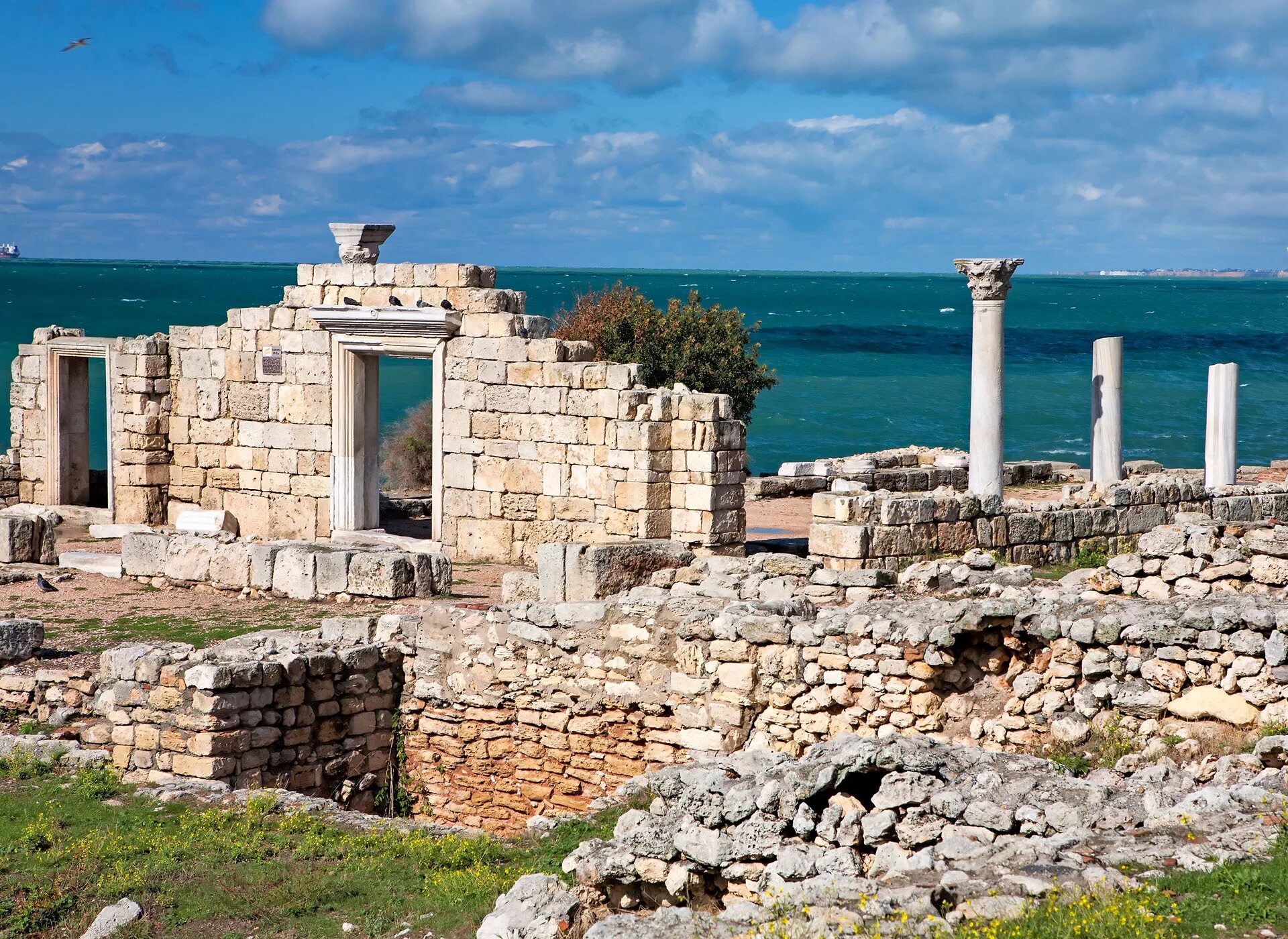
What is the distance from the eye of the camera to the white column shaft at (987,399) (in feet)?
54.7

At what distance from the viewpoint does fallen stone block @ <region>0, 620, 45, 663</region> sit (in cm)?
1114

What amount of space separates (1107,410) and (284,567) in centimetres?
1142

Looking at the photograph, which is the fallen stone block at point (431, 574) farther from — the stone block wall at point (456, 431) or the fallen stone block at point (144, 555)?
the fallen stone block at point (144, 555)

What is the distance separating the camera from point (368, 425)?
694 inches

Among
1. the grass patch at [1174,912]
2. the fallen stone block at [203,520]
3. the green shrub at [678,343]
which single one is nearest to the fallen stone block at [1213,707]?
the grass patch at [1174,912]

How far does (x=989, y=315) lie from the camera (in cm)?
1677

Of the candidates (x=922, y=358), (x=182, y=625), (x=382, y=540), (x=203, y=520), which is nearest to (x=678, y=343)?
(x=203, y=520)

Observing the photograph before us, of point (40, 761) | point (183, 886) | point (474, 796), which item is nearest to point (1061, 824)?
point (183, 886)

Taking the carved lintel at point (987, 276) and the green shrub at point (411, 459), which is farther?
the green shrub at point (411, 459)

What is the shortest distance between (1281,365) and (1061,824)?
8019cm

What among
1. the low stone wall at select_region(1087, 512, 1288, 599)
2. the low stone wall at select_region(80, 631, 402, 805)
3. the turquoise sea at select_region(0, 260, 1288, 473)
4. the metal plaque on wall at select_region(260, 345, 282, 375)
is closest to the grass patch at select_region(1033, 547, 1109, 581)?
the low stone wall at select_region(1087, 512, 1288, 599)

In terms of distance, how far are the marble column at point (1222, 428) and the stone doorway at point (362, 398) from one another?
35.2 feet

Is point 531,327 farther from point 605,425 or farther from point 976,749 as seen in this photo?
point 976,749

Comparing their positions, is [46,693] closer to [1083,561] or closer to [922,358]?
[1083,561]
